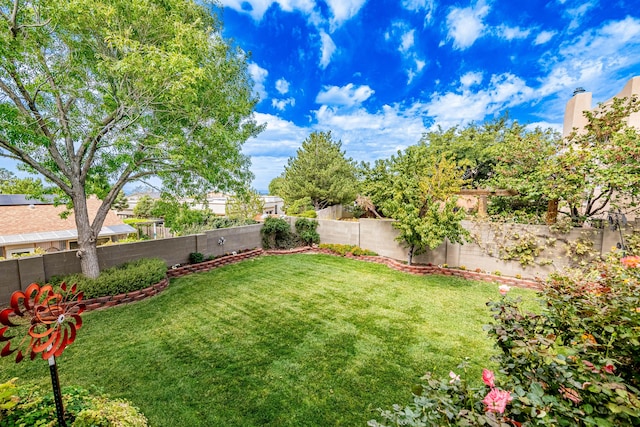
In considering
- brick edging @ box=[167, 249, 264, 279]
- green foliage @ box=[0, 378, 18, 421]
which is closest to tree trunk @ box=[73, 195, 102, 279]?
brick edging @ box=[167, 249, 264, 279]

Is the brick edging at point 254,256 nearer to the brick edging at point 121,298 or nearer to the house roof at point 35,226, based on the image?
the brick edging at point 121,298

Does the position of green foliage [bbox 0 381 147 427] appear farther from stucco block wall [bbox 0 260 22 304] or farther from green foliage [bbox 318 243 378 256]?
green foliage [bbox 318 243 378 256]

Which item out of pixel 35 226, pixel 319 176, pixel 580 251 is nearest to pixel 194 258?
pixel 35 226

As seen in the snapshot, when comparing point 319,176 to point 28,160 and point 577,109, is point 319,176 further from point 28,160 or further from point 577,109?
point 28,160

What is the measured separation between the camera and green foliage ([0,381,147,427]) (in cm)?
182

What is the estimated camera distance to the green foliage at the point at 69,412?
1818 mm

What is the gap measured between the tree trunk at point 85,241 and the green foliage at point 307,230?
7.84 meters

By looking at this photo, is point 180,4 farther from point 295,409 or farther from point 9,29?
point 295,409

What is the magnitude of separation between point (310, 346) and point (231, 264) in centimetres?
627

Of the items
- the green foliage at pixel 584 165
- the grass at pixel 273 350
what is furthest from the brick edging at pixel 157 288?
the green foliage at pixel 584 165

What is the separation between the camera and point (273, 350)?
452 cm

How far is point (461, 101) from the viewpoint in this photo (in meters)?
15.4

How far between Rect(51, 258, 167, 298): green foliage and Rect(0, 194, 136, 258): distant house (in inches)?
216

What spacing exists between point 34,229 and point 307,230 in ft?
41.0
